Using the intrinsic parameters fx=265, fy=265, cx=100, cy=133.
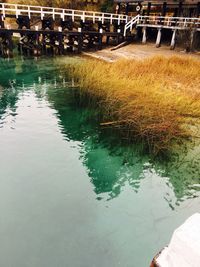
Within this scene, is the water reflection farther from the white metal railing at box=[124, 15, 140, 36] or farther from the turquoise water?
the white metal railing at box=[124, 15, 140, 36]

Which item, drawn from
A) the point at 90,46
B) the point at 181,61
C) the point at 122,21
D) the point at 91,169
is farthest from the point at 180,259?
the point at 122,21

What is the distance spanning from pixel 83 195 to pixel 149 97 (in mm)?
7157

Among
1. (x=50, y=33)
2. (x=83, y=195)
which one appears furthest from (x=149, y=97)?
(x=50, y=33)

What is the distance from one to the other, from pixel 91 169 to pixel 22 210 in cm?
232

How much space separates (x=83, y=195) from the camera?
6.47 m

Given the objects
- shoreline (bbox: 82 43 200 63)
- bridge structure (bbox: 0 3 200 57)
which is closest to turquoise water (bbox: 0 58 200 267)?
shoreline (bbox: 82 43 200 63)

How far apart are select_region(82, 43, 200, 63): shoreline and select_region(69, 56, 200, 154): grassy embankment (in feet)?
20.0

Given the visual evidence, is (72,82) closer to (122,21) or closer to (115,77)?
(115,77)

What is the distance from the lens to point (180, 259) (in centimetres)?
184

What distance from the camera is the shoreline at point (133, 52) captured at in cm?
2277

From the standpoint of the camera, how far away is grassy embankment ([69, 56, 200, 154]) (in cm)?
943

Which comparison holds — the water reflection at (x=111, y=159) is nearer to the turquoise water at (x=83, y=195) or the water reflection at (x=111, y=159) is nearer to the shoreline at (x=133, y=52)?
the turquoise water at (x=83, y=195)

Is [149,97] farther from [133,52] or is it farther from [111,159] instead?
[133,52]

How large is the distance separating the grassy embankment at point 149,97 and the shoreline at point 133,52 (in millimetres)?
6095
